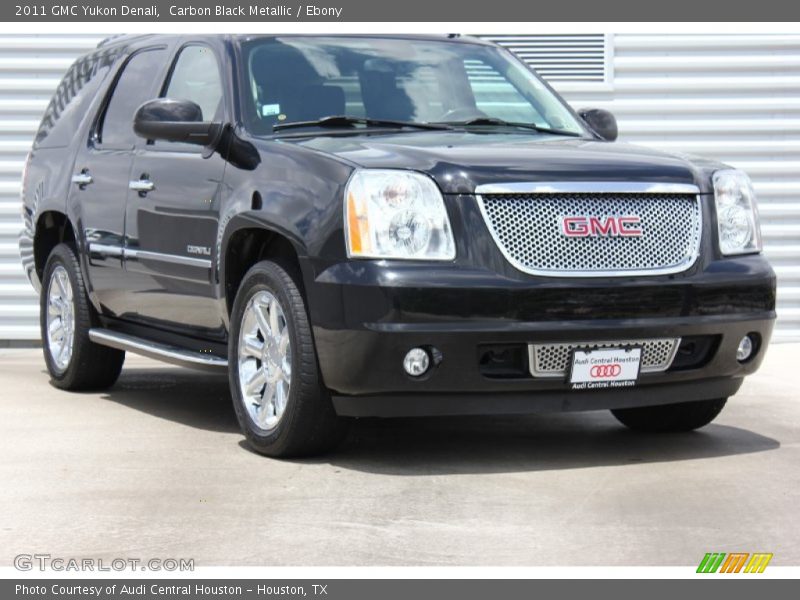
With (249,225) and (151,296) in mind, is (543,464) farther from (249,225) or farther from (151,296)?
(151,296)

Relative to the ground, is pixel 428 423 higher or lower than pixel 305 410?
lower

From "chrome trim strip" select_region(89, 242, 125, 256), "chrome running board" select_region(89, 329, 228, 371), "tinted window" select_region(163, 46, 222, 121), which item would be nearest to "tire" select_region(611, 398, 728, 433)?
"chrome running board" select_region(89, 329, 228, 371)

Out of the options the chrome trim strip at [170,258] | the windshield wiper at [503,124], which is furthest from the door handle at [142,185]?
the windshield wiper at [503,124]

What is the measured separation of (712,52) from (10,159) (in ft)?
17.9

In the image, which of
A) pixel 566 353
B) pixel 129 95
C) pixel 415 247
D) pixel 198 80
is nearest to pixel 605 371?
pixel 566 353

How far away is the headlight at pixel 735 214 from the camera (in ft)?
22.1

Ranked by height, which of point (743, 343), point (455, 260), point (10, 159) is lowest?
point (10, 159)

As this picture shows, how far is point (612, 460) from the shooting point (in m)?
6.70

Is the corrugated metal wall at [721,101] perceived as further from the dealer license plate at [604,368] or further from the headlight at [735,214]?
the dealer license plate at [604,368]

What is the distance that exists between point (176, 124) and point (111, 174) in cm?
122

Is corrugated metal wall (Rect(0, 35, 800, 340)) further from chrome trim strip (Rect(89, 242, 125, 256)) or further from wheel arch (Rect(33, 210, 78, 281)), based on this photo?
chrome trim strip (Rect(89, 242, 125, 256))

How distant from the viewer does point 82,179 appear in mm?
8664

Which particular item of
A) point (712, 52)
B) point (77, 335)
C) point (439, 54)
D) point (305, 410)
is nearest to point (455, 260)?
point (305, 410)

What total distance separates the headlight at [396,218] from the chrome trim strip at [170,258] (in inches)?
49.5
